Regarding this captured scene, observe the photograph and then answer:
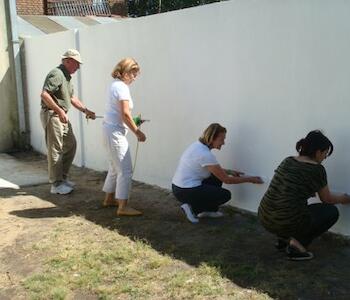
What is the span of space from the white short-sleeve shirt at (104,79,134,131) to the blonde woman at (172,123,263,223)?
0.79 meters

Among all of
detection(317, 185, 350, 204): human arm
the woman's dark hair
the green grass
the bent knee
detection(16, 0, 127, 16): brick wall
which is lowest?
the green grass

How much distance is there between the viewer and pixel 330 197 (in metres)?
4.37

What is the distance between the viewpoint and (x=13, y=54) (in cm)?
1042

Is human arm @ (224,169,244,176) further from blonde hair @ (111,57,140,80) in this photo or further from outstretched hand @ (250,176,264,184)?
blonde hair @ (111,57,140,80)

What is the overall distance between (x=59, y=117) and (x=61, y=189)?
930mm

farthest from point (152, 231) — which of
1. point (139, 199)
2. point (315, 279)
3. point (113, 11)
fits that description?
point (113, 11)

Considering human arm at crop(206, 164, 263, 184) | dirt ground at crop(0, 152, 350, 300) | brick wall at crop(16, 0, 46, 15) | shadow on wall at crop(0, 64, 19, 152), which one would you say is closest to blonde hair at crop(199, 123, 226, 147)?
human arm at crop(206, 164, 263, 184)

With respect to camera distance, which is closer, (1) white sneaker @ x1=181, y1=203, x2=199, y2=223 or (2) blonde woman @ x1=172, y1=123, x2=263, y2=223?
(2) blonde woman @ x1=172, y1=123, x2=263, y2=223

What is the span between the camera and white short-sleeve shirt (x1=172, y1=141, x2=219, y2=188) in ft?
17.5

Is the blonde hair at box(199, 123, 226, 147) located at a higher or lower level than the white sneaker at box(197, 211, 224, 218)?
higher

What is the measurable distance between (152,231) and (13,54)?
639 centimetres

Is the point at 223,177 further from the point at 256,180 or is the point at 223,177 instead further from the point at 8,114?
the point at 8,114

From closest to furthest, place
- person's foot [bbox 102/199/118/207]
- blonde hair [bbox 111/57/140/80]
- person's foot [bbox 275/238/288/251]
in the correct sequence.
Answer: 1. person's foot [bbox 275/238/288/251]
2. blonde hair [bbox 111/57/140/80]
3. person's foot [bbox 102/199/118/207]

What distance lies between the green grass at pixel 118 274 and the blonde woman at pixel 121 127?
0.77 m
